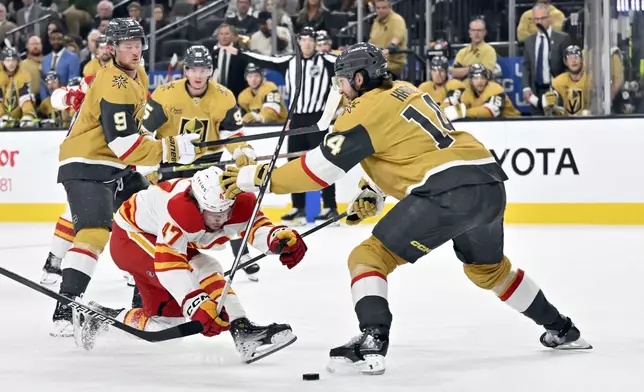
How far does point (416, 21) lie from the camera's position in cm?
1133

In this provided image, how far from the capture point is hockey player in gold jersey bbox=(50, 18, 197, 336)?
17.2 feet

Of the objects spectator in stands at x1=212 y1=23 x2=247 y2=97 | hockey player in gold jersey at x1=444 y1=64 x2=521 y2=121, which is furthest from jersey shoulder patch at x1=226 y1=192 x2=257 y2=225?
spectator in stands at x1=212 y1=23 x2=247 y2=97

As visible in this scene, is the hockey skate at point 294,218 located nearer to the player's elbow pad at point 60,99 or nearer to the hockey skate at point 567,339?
the player's elbow pad at point 60,99

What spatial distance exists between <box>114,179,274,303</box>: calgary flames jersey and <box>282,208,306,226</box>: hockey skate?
17.8 feet

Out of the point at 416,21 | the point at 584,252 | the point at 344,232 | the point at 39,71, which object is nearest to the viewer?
the point at 584,252

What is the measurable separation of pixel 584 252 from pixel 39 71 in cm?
651

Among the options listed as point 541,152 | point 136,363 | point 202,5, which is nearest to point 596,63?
point 541,152

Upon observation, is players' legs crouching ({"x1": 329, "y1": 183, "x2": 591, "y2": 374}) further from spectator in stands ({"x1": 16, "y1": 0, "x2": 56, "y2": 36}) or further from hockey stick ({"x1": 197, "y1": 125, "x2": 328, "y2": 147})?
spectator in stands ({"x1": 16, "y1": 0, "x2": 56, "y2": 36})

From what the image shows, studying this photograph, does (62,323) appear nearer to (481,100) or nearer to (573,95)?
(481,100)

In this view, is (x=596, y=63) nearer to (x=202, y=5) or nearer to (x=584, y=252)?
(x=584, y=252)

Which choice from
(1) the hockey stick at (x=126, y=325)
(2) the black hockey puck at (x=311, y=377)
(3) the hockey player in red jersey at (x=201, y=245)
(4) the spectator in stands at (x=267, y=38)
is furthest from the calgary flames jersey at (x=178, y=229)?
(4) the spectator in stands at (x=267, y=38)

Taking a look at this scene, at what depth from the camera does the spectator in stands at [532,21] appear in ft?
34.8

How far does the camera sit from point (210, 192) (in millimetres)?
4254

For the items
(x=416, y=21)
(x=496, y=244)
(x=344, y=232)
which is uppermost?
(x=416, y=21)
